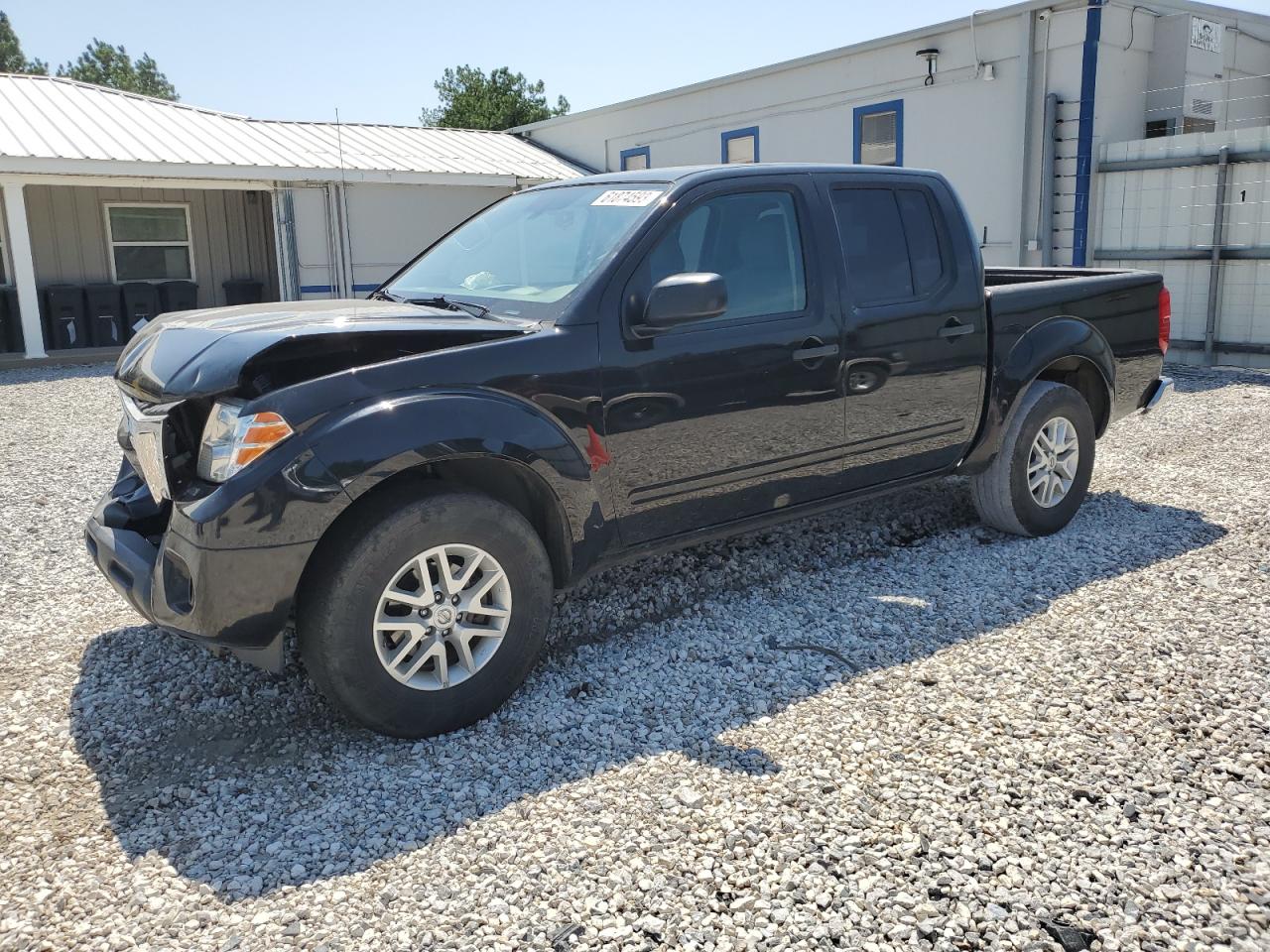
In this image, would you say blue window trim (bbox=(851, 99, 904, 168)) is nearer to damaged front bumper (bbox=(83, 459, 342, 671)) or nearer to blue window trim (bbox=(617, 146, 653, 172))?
blue window trim (bbox=(617, 146, 653, 172))

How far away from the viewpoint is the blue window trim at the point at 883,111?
1473 cm

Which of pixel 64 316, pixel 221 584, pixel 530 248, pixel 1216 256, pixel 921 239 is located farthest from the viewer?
pixel 64 316

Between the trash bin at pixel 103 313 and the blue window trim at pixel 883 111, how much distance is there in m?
12.8

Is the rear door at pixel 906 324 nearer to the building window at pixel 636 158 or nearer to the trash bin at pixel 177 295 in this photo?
the building window at pixel 636 158

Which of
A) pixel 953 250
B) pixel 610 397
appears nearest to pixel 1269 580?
pixel 953 250

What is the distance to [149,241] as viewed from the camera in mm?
19578

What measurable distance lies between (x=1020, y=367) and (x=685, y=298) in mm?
2373

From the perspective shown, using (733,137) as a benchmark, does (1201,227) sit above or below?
below

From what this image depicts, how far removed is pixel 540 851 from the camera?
2.92 m

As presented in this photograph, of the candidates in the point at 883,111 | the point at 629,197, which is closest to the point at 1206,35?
the point at 883,111

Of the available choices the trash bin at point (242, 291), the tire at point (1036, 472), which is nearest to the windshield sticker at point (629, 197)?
the tire at point (1036, 472)

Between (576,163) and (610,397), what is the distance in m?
19.4

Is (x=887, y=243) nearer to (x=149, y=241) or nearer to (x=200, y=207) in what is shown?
(x=149, y=241)

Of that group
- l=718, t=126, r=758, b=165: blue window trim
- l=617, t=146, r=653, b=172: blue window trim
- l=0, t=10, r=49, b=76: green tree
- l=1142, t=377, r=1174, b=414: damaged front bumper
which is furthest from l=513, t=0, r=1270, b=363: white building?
l=0, t=10, r=49, b=76: green tree
